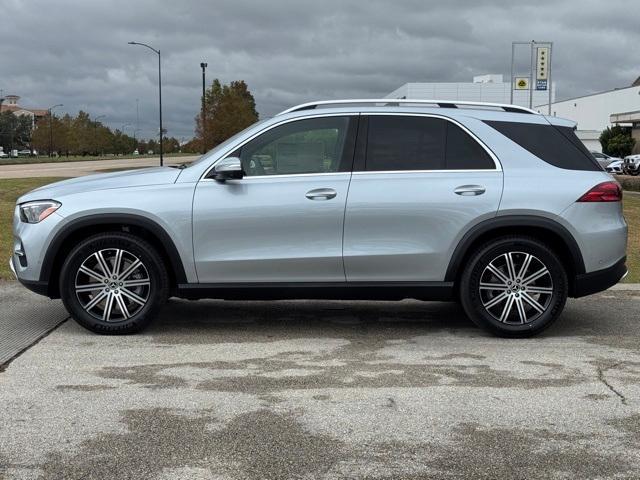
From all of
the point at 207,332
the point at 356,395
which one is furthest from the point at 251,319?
the point at 356,395

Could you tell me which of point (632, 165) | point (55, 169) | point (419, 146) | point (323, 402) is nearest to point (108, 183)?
point (419, 146)

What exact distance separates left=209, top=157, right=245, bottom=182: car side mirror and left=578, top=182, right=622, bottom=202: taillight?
8.70 ft

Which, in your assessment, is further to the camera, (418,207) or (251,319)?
(251,319)

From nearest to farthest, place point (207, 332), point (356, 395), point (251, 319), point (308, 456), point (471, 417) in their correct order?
point (308, 456) < point (471, 417) < point (356, 395) < point (207, 332) < point (251, 319)

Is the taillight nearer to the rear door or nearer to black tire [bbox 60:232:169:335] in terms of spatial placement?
the rear door

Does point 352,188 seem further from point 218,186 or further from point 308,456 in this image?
point 308,456

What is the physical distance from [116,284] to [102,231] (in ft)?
1.45

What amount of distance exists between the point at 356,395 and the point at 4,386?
2179 millimetres

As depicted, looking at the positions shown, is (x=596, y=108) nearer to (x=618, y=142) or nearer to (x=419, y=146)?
(x=618, y=142)

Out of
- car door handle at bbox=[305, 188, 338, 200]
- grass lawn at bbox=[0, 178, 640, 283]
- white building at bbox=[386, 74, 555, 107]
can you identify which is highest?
white building at bbox=[386, 74, 555, 107]

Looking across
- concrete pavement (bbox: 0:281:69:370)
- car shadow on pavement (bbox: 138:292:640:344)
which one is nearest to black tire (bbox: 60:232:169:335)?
car shadow on pavement (bbox: 138:292:640:344)

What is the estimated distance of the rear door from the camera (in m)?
5.68

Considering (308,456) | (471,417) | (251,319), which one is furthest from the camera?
(251,319)

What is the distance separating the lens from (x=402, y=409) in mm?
4203
